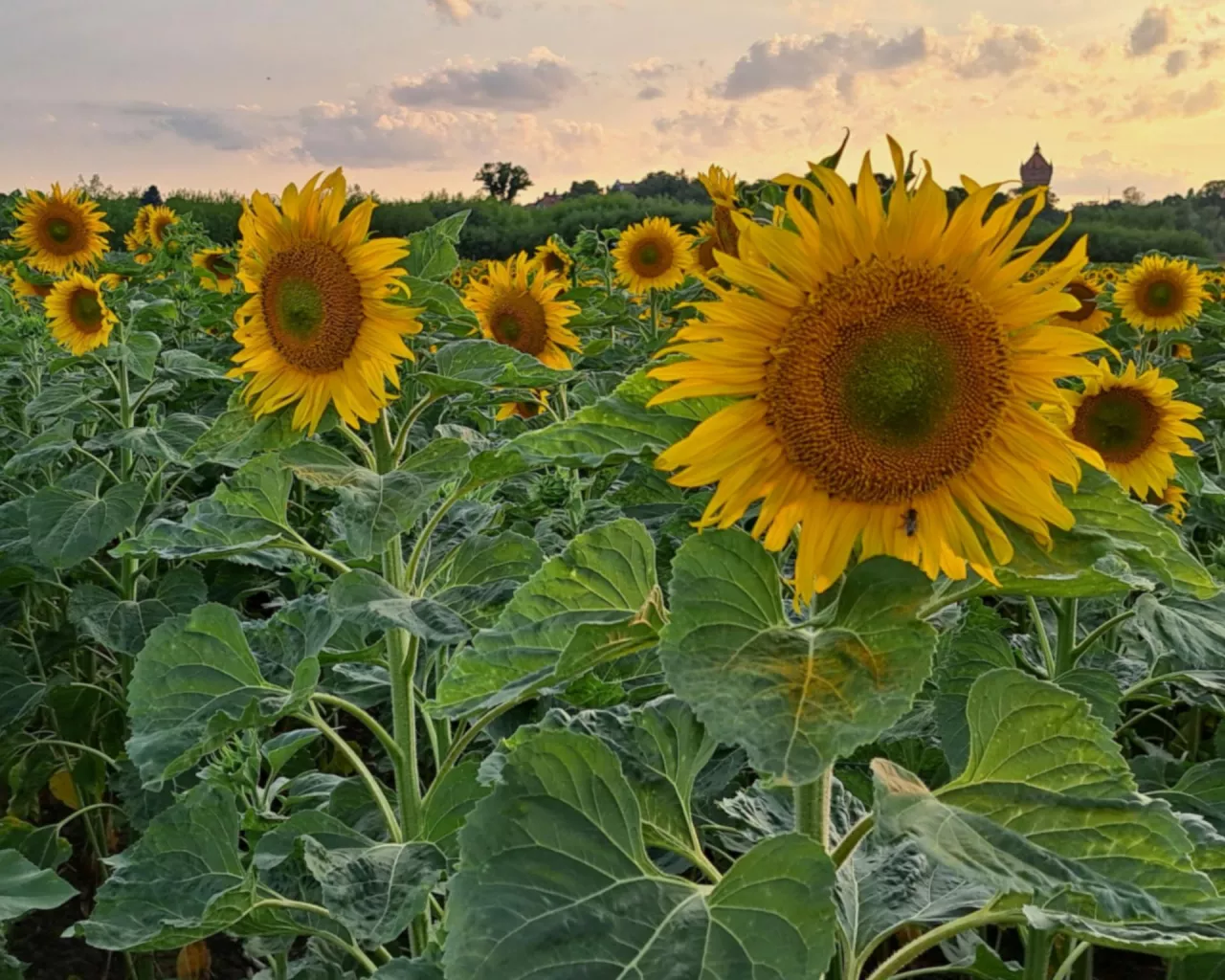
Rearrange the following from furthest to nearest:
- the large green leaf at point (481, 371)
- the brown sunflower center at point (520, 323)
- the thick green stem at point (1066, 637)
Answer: the brown sunflower center at point (520, 323)
the thick green stem at point (1066, 637)
the large green leaf at point (481, 371)

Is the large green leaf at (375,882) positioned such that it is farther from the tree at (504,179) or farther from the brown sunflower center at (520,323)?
the tree at (504,179)

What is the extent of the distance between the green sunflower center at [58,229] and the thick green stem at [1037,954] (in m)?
7.12

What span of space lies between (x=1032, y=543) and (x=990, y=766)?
0.22 m

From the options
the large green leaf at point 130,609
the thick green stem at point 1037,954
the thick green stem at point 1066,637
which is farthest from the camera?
the large green leaf at point 130,609

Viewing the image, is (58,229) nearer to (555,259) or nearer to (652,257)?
(555,259)

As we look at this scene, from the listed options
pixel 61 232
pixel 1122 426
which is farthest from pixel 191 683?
pixel 61 232

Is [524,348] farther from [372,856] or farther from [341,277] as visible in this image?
[372,856]

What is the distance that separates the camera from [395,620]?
158 centimetres

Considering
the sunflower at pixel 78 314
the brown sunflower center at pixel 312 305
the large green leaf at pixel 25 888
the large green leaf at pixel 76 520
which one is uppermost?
the brown sunflower center at pixel 312 305

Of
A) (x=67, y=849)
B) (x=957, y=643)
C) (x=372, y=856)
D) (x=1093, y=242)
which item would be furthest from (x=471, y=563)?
(x=1093, y=242)

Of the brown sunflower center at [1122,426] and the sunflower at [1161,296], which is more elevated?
the sunflower at [1161,296]

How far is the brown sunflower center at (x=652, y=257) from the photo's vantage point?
20.8 feet

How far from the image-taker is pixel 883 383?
1185mm

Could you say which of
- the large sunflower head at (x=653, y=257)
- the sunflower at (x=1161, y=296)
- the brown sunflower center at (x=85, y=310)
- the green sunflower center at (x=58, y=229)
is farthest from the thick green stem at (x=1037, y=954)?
the green sunflower center at (x=58, y=229)
